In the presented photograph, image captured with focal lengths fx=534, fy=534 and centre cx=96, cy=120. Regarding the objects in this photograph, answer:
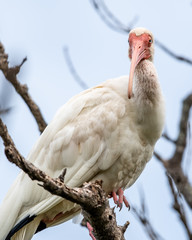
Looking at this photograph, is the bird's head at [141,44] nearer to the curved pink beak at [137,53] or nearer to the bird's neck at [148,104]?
the curved pink beak at [137,53]

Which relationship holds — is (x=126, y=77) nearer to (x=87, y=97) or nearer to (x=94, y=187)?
(x=87, y=97)

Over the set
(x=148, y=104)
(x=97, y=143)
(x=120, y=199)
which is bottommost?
(x=120, y=199)

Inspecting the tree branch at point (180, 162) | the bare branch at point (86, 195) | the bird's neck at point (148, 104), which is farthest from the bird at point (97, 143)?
the bare branch at point (86, 195)

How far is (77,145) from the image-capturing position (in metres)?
6.14

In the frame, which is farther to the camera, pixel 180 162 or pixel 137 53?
pixel 137 53

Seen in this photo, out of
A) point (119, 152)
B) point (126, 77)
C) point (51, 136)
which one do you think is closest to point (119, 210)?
point (119, 152)

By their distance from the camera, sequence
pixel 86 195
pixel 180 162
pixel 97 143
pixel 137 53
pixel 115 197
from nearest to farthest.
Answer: pixel 86 195 < pixel 180 162 < pixel 97 143 < pixel 115 197 < pixel 137 53

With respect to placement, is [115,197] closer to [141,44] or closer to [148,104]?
[148,104]

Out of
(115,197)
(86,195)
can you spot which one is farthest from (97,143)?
(86,195)

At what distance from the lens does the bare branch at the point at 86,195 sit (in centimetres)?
370

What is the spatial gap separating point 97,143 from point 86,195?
1563mm

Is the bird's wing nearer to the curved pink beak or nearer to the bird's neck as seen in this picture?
the bird's neck

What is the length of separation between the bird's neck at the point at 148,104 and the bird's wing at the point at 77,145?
0.21 metres

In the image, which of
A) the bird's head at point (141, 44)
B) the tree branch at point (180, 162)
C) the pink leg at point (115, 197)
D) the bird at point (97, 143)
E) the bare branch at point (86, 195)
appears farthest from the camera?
the bird's head at point (141, 44)
